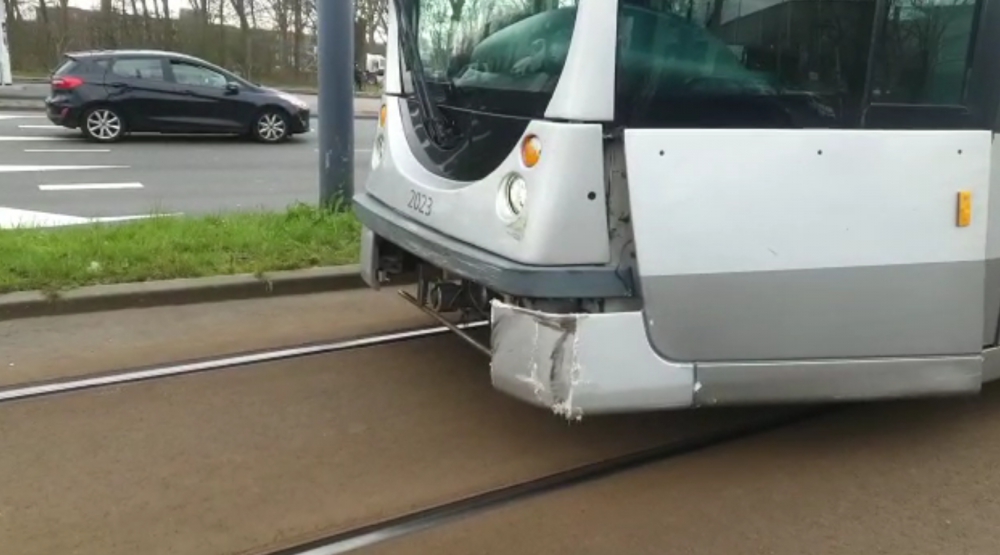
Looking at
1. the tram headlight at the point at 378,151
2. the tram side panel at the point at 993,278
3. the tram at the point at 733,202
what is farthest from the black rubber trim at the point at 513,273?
the tram side panel at the point at 993,278

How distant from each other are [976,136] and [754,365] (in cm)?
129

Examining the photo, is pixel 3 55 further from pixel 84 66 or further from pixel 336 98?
pixel 336 98

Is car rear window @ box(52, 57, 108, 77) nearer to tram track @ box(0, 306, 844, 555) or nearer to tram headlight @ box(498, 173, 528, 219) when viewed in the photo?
tram track @ box(0, 306, 844, 555)

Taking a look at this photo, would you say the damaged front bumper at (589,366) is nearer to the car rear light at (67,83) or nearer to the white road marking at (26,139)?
the car rear light at (67,83)

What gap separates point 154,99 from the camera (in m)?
16.8

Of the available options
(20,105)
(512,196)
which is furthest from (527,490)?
(20,105)

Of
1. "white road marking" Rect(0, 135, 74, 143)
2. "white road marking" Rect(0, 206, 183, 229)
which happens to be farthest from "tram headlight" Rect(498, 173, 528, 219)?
"white road marking" Rect(0, 135, 74, 143)

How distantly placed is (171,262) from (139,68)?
37.8 feet

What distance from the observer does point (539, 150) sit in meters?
3.55

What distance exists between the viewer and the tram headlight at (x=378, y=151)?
491 cm

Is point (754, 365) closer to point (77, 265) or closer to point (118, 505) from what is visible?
point (118, 505)

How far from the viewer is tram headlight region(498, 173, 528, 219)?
144 inches

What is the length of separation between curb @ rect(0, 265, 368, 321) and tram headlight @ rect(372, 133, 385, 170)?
179cm

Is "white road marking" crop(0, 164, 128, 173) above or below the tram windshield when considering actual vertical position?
below
